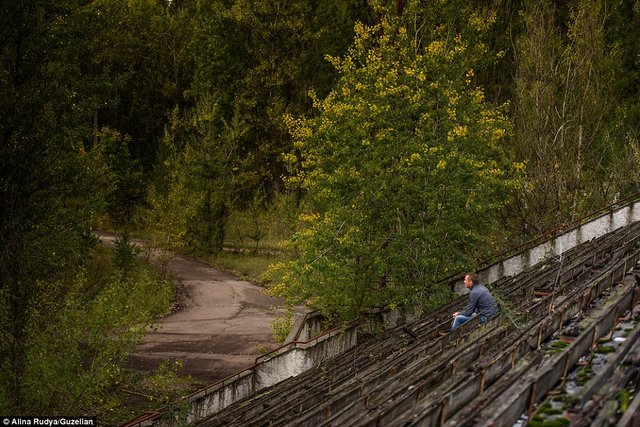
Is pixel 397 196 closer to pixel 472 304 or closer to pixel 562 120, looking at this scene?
pixel 472 304

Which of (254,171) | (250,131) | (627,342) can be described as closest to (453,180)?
(627,342)

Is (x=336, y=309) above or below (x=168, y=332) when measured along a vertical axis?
above

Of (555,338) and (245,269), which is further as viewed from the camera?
(245,269)

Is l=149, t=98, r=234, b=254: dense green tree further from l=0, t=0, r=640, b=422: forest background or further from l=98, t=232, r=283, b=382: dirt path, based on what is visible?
l=98, t=232, r=283, b=382: dirt path

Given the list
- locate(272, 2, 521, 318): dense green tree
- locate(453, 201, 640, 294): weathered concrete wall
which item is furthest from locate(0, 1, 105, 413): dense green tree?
locate(453, 201, 640, 294): weathered concrete wall

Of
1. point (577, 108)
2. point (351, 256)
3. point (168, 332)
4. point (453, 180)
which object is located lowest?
point (168, 332)

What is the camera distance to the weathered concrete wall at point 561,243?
1892 cm

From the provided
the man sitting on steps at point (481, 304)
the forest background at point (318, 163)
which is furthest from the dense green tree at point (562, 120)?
the man sitting on steps at point (481, 304)

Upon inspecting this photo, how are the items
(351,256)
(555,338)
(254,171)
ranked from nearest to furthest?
(555,338) < (351,256) < (254,171)

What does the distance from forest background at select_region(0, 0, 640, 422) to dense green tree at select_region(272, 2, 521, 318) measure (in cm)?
7

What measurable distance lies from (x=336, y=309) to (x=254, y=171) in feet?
91.2

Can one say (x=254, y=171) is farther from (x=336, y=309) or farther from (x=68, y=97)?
(x=68, y=97)

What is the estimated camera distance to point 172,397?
16.9 meters

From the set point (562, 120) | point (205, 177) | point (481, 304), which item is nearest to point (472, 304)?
point (481, 304)
